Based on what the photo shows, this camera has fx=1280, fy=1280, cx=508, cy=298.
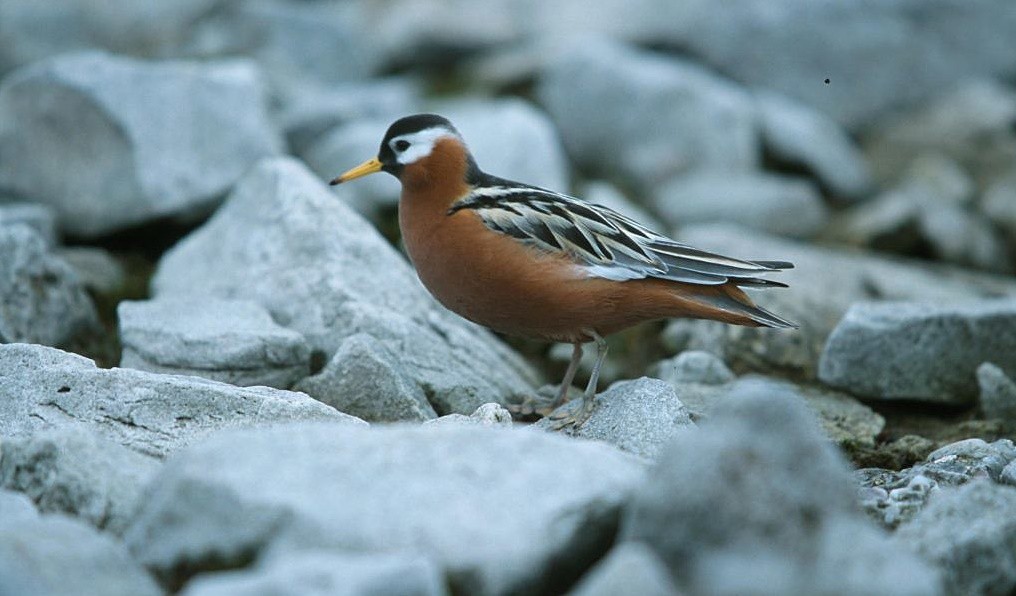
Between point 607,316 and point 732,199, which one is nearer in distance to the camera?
point 607,316

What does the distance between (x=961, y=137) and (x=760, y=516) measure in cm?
1153

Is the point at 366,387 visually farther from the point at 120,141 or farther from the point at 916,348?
the point at 120,141

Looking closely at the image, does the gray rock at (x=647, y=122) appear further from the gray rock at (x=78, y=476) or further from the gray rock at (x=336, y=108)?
A: the gray rock at (x=78, y=476)

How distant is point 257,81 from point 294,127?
4.16 feet

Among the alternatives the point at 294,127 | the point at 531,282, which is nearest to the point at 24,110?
the point at 294,127

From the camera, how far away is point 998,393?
24.9ft

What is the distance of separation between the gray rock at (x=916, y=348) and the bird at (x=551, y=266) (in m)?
0.96

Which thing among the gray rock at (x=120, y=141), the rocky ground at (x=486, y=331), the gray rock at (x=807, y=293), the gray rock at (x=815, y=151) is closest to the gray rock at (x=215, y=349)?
the rocky ground at (x=486, y=331)

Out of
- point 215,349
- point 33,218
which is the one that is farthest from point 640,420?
point 33,218

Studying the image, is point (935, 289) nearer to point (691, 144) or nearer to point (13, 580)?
point (691, 144)

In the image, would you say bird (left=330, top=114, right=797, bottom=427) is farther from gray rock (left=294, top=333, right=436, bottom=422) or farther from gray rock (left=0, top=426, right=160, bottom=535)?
gray rock (left=0, top=426, right=160, bottom=535)

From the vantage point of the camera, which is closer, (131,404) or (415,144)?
(131,404)

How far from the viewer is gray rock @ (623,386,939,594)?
12.8 feet

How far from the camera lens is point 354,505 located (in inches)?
165
